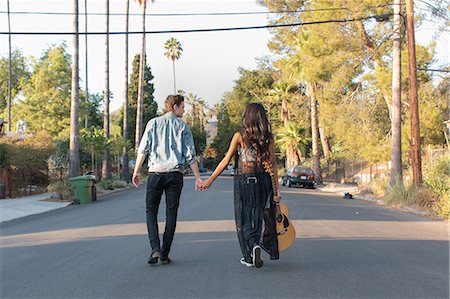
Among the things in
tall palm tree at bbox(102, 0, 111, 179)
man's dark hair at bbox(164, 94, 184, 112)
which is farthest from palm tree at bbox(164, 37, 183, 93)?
man's dark hair at bbox(164, 94, 184, 112)

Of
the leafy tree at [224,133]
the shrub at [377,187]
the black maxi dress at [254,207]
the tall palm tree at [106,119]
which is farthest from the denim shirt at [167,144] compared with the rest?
the leafy tree at [224,133]

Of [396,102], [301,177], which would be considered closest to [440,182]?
[396,102]

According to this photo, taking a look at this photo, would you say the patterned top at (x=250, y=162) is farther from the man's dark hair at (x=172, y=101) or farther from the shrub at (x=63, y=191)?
the shrub at (x=63, y=191)

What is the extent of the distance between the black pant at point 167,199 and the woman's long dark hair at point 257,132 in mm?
980

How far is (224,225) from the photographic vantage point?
33.9ft

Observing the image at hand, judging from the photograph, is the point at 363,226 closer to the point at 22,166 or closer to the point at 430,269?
the point at 430,269

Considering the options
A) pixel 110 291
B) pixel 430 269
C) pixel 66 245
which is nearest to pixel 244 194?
pixel 110 291

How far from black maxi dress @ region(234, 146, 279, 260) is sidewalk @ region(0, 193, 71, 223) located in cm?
960

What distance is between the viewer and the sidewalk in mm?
14977

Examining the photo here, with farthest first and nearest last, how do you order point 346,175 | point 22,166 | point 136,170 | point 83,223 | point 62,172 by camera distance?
1. point 346,175
2. point 62,172
3. point 22,166
4. point 83,223
5. point 136,170

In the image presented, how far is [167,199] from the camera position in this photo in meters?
6.33

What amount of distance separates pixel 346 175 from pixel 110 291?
33501mm

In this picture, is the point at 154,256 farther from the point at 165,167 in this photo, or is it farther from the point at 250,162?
the point at 250,162

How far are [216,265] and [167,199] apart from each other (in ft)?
3.32
